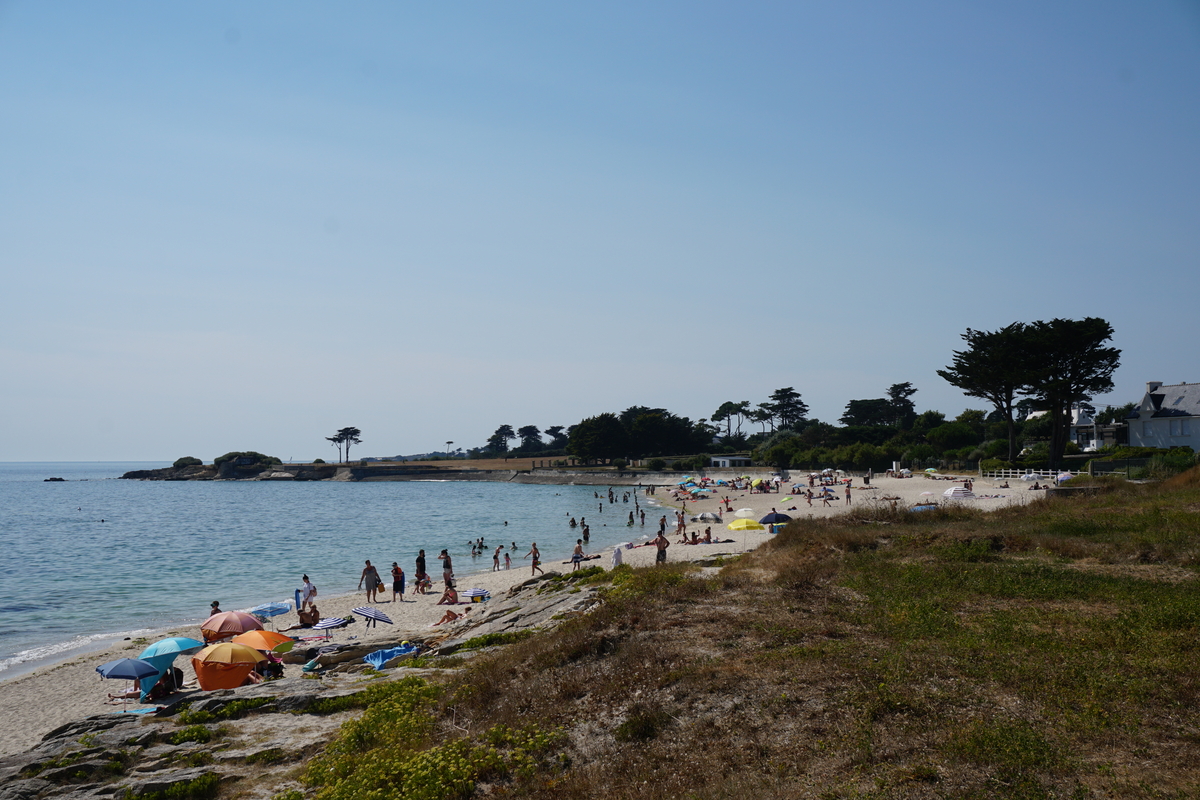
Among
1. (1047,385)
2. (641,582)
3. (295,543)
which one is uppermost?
(1047,385)

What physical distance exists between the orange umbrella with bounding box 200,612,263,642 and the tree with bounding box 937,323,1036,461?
5200 cm

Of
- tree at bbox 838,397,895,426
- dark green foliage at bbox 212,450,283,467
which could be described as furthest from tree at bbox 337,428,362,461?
tree at bbox 838,397,895,426

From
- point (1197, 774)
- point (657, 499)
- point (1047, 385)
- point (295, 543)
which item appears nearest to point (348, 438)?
point (657, 499)

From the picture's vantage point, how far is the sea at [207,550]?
1024 inches

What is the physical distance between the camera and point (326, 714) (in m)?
10.3

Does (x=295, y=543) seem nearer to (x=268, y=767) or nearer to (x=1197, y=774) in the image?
(x=268, y=767)

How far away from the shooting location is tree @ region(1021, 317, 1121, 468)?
164 ft

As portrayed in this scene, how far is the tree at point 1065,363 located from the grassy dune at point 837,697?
42012mm

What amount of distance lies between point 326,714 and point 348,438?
197 metres

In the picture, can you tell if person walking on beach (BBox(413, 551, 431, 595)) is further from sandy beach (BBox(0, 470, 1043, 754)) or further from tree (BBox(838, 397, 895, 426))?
tree (BBox(838, 397, 895, 426))

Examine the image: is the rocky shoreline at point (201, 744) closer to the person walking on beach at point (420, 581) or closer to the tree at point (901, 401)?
the person walking on beach at point (420, 581)

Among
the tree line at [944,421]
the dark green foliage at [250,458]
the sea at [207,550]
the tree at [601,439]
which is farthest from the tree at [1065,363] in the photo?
the dark green foliage at [250,458]

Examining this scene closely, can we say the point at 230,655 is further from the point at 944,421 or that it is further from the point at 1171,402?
the point at 944,421

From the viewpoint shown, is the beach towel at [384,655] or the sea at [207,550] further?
the sea at [207,550]
